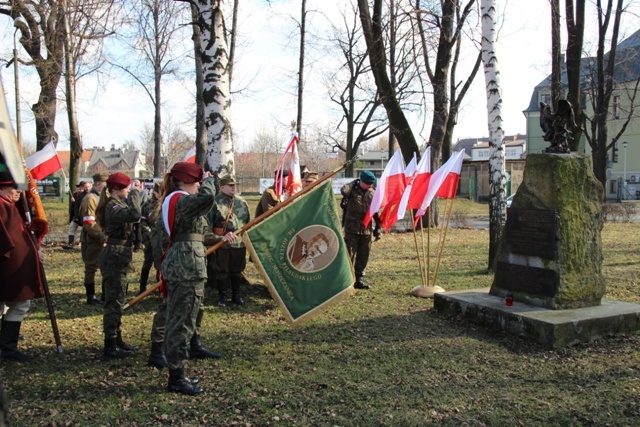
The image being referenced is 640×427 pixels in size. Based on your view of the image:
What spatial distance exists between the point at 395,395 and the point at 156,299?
16.2ft

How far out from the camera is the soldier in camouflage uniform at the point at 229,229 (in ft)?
25.4

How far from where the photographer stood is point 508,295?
278 inches

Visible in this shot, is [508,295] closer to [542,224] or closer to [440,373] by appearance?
[542,224]

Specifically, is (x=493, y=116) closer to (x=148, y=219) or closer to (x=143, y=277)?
(x=148, y=219)

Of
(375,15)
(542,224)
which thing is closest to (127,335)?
(542,224)

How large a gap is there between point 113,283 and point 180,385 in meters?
1.58

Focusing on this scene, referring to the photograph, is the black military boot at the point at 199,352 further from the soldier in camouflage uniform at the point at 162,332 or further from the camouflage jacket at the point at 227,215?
the camouflage jacket at the point at 227,215

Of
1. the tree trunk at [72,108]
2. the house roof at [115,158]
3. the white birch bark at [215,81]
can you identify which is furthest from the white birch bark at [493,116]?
the house roof at [115,158]

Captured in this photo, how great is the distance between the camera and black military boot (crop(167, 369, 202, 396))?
468 cm

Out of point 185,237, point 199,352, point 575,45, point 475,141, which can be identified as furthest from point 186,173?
point 475,141

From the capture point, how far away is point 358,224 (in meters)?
9.47

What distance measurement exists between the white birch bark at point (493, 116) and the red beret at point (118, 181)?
7.05 metres

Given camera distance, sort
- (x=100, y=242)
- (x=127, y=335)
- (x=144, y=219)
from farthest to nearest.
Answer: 1. (x=144, y=219)
2. (x=100, y=242)
3. (x=127, y=335)

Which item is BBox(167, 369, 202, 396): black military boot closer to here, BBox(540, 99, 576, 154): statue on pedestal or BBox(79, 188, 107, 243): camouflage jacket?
BBox(79, 188, 107, 243): camouflage jacket
